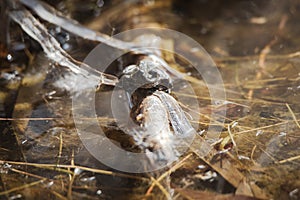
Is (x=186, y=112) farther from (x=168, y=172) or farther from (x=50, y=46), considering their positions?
(x=50, y=46)

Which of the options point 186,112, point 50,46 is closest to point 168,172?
point 186,112

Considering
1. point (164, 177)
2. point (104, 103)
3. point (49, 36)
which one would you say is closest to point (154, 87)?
point (104, 103)

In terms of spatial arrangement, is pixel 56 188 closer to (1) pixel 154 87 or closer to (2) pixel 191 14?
(1) pixel 154 87

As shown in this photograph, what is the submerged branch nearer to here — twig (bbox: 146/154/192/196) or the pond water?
the pond water

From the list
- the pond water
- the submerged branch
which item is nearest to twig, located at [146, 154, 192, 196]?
the pond water

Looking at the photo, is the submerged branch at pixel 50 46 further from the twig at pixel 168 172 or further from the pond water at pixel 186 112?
the twig at pixel 168 172

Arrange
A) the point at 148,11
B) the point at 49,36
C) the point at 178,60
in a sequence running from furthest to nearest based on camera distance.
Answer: the point at 148,11, the point at 178,60, the point at 49,36

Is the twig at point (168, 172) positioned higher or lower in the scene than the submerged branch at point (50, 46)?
lower

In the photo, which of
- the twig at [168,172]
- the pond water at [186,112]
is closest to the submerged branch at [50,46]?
the pond water at [186,112]
